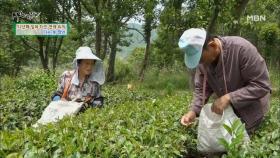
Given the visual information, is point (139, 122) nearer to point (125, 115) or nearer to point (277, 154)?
point (125, 115)

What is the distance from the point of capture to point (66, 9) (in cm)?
2375

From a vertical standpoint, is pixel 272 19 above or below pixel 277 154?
above

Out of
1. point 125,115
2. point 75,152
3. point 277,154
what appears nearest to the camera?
point 75,152

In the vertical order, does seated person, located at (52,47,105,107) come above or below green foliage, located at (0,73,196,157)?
above

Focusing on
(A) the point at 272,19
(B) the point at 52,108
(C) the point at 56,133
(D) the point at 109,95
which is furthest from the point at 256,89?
(A) the point at 272,19

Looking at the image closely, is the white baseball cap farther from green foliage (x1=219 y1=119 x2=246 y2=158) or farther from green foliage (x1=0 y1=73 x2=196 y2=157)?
green foliage (x1=0 y1=73 x2=196 y2=157)

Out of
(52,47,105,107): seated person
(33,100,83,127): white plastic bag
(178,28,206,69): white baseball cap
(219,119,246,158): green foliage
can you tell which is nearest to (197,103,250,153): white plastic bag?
(219,119,246,158): green foliage

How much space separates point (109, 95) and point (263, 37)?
16.2 meters

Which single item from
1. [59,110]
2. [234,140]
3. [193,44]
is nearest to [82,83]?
[59,110]

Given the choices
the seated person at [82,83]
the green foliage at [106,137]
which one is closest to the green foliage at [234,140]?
the green foliage at [106,137]

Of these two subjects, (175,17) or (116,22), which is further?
(116,22)

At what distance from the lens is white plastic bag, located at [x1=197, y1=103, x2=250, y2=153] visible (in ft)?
12.0

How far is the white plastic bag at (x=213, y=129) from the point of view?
12.0ft

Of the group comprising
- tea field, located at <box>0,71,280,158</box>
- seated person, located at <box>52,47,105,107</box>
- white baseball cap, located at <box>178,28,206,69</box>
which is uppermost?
white baseball cap, located at <box>178,28,206,69</box>
